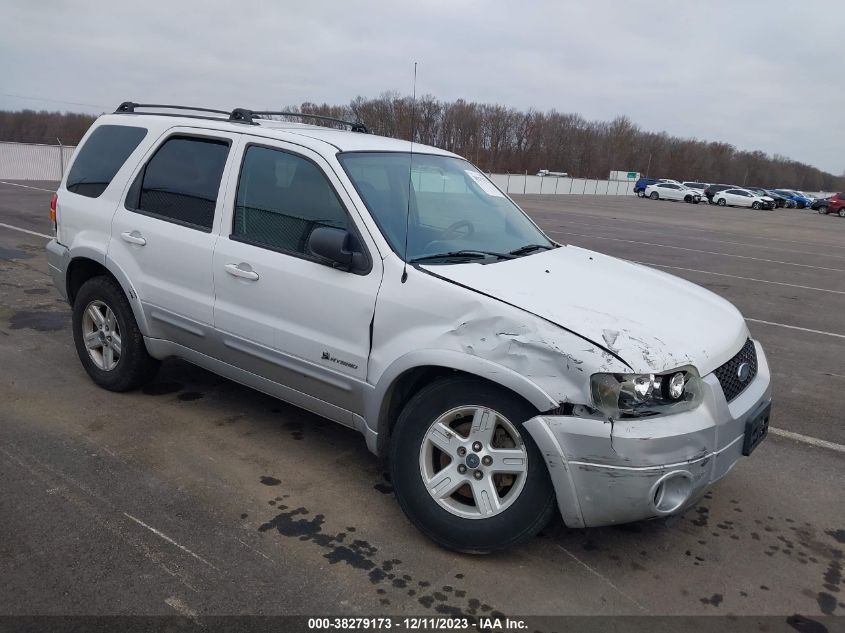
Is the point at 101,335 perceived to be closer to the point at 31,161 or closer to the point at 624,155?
the point at 31,161

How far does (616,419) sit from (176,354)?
2.97 metres

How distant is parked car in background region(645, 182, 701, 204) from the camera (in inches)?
2151

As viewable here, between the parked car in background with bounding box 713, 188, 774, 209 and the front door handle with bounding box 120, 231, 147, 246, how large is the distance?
5362cm

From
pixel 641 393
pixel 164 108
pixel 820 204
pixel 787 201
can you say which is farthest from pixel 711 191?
pixel 641 393

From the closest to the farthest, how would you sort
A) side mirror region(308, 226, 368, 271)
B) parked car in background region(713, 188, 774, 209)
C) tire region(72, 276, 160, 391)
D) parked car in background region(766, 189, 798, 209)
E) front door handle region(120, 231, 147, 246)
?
1. side mirror region(308, 226, 368, 271)
2. front door handle region(120, 231, 147, 246)
3. tire region(72, 276, 160, 391)
4. parked car in background region(713, 188, 774, 209)
5. parked car in background region(766, 189, 798, 209)

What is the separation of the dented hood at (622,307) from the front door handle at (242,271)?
3.58ft

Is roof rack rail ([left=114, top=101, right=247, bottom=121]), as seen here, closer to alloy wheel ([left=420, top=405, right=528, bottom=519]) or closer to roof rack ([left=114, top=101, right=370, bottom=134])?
roof rack ([left=114, top=101, right=370, bottom=134])

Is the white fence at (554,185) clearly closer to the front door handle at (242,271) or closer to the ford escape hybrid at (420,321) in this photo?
the ford escape hybrid at (420,321)

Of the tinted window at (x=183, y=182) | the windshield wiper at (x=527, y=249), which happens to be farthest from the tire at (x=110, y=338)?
the windshield wiper at (x=527, y=249)

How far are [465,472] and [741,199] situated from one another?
5540 cm

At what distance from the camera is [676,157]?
115 metres

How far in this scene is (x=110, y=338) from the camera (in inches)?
192

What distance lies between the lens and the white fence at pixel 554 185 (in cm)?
5388

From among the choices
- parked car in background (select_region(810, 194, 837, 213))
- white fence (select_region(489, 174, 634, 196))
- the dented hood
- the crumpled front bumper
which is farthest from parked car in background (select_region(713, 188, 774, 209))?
the crumpled front bumper
